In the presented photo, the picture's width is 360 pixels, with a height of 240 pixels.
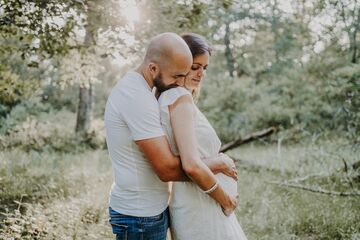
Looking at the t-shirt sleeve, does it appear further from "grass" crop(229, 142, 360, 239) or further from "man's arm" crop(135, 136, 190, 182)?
"grass" crop(229, 142, 360, 239)

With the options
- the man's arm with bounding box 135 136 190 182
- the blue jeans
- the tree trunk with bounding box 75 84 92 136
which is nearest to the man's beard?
the man's arm with bounding box 135 136 190 182

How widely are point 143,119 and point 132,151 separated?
239 mm

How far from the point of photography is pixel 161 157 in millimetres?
2309

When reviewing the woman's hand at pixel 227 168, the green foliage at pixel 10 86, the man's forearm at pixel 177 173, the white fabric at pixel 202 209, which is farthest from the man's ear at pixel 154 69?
the green foliage at pixel 10 86

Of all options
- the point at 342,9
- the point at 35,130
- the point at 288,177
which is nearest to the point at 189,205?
the point at 342,9

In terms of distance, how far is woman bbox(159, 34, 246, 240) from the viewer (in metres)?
2.38

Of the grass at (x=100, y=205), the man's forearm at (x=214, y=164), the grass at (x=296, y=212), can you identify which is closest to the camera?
the man's forearm at (x=214, y=164)

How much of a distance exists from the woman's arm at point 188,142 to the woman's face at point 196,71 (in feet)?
1.64

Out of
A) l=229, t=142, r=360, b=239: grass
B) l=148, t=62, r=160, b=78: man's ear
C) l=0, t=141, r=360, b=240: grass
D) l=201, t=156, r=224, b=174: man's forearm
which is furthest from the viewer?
l=229, t=142, r=360, b=239: grass

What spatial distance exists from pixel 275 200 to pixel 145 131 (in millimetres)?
5048

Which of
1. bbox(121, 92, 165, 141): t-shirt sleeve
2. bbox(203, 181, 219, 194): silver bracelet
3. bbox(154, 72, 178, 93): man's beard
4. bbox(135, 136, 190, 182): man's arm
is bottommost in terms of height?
bbox(203, 181, 219, 194): silver bracelet

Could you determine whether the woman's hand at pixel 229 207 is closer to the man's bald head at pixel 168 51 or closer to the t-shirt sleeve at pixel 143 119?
the t-shirt sleeve at pixel 143 119

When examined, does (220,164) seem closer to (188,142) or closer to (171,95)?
(188,142)

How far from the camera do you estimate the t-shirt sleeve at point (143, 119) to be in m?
2.29
